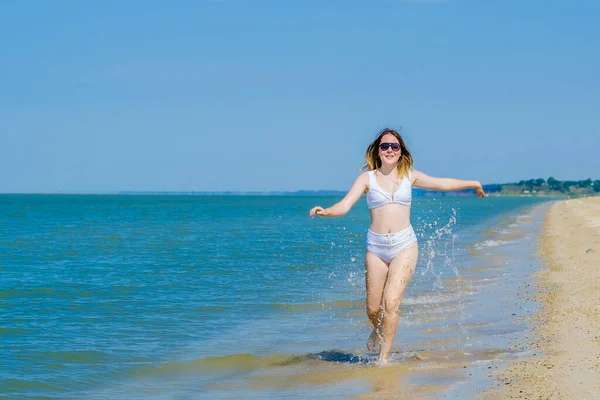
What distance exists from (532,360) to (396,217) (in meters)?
2.13

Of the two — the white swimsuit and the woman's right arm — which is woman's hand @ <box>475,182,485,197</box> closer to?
the white swimsuit

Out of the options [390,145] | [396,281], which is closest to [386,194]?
[390,145]

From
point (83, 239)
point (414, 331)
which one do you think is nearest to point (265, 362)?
point (414, 331)

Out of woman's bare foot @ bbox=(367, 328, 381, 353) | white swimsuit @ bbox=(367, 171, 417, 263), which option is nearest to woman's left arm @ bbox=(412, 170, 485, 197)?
white swimsuit @ bbox=(367, 171, 417, 263)

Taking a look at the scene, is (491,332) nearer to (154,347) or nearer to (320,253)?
(154,347)

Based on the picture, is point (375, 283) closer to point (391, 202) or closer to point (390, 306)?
point (390, 306)

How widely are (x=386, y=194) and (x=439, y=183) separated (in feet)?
1.95

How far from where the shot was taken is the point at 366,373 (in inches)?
353

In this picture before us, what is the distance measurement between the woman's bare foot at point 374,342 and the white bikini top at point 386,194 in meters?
1.60

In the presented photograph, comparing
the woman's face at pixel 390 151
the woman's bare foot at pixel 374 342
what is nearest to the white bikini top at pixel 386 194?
the woman's face at pixel 390 151

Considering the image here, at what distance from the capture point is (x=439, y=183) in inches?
350

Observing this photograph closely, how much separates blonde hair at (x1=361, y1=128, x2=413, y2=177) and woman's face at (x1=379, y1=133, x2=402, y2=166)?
0.07 meters

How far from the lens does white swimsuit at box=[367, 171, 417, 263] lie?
348 inches

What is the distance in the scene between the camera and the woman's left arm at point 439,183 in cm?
881
